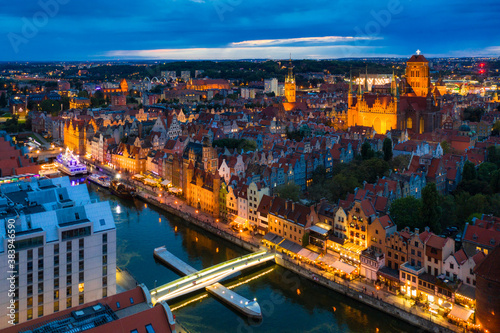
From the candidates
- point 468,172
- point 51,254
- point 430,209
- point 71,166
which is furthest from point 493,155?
point 71,166

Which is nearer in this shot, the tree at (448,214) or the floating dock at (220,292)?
the floating dock at (220,292)

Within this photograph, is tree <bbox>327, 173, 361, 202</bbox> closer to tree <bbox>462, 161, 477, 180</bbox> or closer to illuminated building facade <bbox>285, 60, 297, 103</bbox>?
tree <bbox>462, 161, 477, 180</bbox>

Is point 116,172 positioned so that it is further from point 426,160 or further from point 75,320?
point 75,320

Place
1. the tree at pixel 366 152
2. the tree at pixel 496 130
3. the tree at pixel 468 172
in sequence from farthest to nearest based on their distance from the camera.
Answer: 1. the tree at pixel 496 130
2. the tree at pixel 366 152
3. the tree at pixel 468 172

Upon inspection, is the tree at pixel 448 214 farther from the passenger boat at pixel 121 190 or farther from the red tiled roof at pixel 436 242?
the passenger boat at pixel 121 190

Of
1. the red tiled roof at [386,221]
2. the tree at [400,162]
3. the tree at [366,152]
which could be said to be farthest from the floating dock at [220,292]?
the tree at [366,152]
